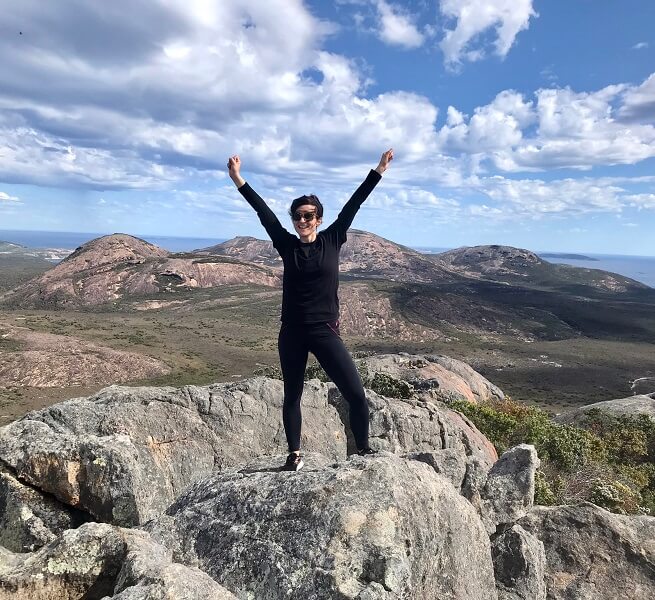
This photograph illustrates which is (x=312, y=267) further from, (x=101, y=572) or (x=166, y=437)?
→ (x=166, y=437)

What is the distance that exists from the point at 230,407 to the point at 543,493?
1122cm

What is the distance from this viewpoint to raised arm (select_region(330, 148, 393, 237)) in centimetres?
793

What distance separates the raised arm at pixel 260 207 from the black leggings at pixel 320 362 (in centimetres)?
144

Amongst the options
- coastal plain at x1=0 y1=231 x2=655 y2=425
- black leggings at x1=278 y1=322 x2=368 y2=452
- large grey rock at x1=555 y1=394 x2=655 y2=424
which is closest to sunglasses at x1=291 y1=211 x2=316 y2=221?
black leggings at x1=278 y1=322 x2=368 y2=452

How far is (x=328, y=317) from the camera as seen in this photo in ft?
24.7

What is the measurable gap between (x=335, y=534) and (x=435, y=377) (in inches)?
1521

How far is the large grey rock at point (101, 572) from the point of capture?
17.2 ft

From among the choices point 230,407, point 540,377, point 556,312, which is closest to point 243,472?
point 230,407

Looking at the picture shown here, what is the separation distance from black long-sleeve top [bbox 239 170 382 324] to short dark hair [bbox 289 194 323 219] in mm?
308

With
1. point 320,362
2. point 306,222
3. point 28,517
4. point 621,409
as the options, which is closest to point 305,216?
point 306,222

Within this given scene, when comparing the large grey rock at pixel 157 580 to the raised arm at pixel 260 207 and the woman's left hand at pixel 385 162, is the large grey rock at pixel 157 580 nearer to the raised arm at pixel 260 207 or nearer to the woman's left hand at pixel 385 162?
the raised arm at pixel 260 207

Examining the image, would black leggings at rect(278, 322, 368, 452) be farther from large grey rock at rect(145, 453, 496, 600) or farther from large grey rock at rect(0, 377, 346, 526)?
large grey rock at rect(0, 377, 346, 526)

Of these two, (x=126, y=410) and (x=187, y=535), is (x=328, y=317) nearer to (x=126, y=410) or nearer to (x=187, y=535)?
(x=187, y=535)

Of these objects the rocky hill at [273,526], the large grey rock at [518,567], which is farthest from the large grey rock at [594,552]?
the large grey rock at [518,567]
